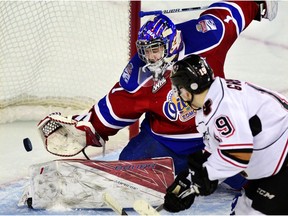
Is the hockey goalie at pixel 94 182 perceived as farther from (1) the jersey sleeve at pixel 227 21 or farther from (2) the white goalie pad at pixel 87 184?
(1) the jersey sleeve at pixel 227 21

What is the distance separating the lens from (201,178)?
179 cm

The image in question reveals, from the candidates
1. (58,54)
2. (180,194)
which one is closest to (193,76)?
(180,194)

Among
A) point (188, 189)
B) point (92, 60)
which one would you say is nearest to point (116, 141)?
point (92, 60)

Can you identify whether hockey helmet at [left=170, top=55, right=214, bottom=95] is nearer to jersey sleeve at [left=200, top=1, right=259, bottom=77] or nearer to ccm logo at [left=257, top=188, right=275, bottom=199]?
ccm logo at [left=257, top=188, right=275, bottom=199]

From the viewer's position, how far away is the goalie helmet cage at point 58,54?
321 centimetres

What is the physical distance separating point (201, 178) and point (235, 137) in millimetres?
159

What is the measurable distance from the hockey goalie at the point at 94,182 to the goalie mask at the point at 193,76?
69cm

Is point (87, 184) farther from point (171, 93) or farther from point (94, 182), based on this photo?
point (171, 93)

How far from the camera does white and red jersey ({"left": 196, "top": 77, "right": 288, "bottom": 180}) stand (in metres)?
1.71

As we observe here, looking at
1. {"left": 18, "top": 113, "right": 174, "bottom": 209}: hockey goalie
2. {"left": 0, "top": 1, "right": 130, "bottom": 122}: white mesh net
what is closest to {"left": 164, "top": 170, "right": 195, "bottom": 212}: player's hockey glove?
{"left": 18, "top": 113, "right": 174, "bottom": 209}: hockey goalie

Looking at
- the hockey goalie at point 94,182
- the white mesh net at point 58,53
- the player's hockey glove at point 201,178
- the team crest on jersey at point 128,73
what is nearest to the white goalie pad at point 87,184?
the hockey goalie at point 94,182

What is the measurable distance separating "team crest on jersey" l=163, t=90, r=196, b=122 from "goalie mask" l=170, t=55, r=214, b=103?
0.69 meters

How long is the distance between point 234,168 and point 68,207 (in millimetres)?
826

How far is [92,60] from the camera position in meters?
3.43
